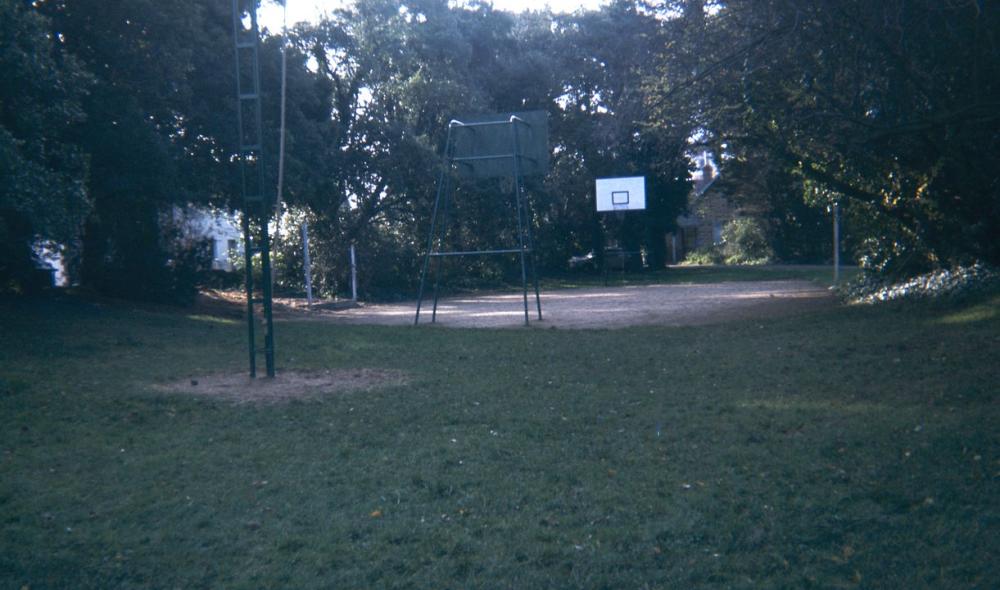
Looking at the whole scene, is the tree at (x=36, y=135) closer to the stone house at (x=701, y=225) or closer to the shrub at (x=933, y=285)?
the shrub at (x=933, y=285)

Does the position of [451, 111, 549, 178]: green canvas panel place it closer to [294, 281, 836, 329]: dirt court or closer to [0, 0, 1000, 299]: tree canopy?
[0, 0, 1000, 299]: tree canopy

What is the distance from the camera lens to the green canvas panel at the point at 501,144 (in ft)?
60.8

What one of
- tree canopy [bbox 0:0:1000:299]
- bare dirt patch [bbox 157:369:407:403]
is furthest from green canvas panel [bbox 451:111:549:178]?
bare dirt patch [bbox 157:369:407:403]

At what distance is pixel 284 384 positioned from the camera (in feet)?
34.6

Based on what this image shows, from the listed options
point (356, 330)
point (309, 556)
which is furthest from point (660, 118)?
point (309, 556)

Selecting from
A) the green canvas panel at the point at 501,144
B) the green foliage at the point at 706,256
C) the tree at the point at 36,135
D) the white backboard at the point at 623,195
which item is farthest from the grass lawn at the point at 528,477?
the green foliage at the point at 706,256

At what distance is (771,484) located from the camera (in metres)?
6.09

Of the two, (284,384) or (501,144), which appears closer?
(284,384)

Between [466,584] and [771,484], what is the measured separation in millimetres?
2538

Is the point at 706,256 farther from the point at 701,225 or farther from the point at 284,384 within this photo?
the point at 284,384

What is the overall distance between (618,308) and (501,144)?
580 centimetres

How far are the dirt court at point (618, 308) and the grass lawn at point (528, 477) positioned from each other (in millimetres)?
6826

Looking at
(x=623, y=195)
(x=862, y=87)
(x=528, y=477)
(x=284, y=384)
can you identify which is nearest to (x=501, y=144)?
(x=862, y=87)

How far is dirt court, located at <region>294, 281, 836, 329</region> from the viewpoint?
1878cm
